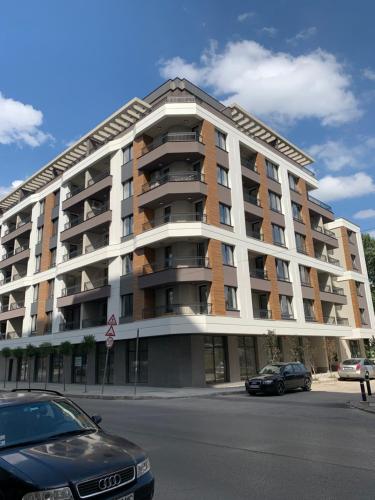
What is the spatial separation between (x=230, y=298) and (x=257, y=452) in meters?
22.2

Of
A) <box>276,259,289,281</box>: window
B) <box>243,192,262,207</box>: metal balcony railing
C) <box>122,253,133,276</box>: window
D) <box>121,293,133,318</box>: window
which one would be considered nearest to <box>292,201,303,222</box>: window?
<box>276,259,289,281</box>: window

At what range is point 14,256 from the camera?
47875 millimetres

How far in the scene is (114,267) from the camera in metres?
33.0

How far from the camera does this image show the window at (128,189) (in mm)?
34031

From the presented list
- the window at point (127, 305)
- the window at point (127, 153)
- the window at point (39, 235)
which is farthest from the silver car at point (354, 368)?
the window at point (39, 235)

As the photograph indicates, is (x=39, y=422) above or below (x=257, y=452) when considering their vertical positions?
above

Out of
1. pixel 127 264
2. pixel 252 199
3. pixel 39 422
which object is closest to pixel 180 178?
pixel 127 264

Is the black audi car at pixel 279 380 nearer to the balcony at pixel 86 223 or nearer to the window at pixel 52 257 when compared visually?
→ the balcony at pixel 86 223

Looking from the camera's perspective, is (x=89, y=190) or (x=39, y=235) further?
(x=39, y=235)

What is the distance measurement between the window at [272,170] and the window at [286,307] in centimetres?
1124

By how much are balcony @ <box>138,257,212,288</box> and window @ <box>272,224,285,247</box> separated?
10165mm

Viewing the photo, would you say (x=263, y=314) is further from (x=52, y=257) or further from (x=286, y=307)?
(x=52, y=257)

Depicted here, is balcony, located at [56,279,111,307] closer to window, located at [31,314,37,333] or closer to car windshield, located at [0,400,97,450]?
window, located at [31,314,37,333]

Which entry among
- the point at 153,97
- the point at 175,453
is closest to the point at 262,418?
the point at 175,453
